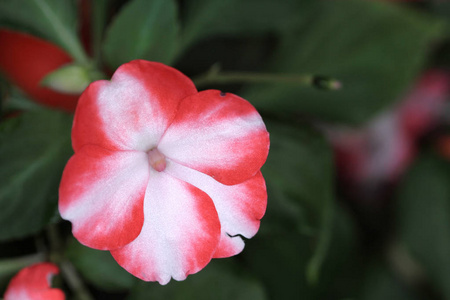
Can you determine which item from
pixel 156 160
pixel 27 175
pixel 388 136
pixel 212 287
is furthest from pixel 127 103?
pixel 388 136

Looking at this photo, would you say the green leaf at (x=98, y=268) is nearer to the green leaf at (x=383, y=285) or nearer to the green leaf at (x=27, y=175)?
the green leaf at (x=27, y=175)

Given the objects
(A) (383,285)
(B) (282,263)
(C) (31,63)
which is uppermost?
(C) (31,63)

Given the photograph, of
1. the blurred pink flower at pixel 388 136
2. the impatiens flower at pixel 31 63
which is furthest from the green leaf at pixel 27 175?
the blurred pink flower at pixel 388 136

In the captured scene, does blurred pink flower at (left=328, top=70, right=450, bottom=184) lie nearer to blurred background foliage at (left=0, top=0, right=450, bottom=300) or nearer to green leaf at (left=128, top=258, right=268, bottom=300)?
blurred background foliage at (left=0, top=0, right=450, bottom=300)

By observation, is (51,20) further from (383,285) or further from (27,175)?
(383,285)

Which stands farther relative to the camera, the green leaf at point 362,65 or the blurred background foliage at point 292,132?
the green leaf at point 362,65

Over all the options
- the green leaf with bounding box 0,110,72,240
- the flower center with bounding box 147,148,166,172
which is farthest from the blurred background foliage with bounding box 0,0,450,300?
the flower center with bounding box 147,148,166,172
